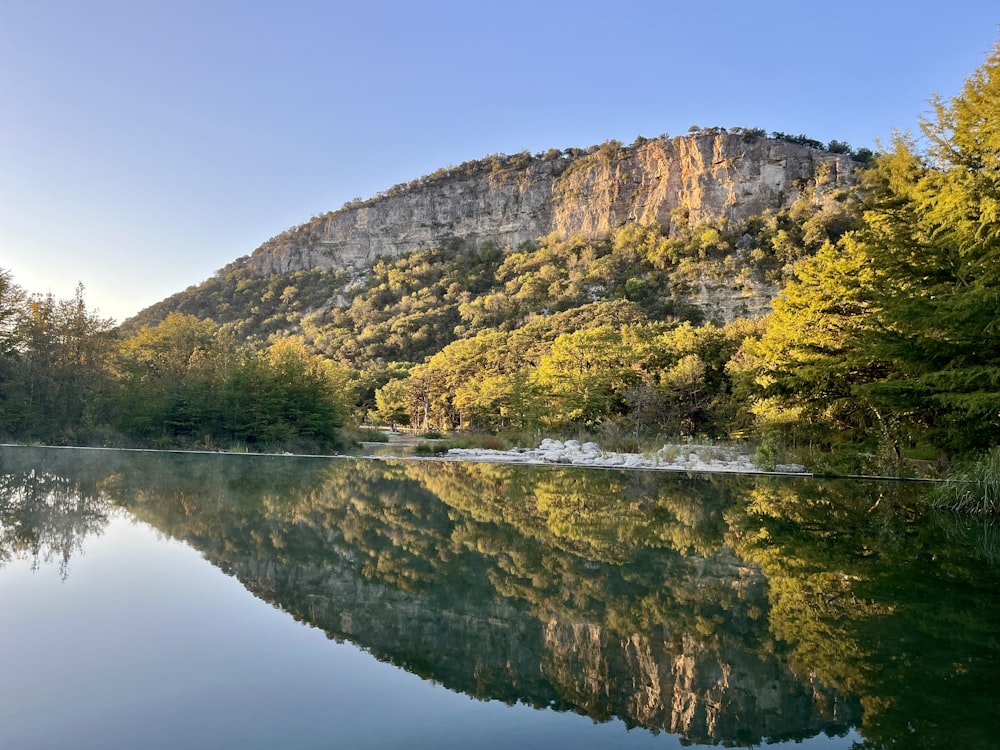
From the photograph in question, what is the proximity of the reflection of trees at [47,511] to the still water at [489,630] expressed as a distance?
0.05m

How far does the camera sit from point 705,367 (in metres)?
19.8

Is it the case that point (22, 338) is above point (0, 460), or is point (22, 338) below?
above

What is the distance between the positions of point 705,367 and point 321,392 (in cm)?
1202

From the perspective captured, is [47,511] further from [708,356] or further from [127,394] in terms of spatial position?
[708,356]

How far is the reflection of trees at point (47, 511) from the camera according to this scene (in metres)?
4.75

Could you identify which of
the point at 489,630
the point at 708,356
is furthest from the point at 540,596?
the point at 708,356

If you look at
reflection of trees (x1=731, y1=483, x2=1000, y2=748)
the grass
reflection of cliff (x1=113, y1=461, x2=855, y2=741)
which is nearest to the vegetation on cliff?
the grass

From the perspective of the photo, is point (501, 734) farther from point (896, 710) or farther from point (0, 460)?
point (0, 460)

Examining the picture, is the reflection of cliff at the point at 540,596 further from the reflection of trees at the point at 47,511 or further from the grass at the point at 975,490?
the grass at the point at 975,490

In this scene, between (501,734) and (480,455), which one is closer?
(501,734)

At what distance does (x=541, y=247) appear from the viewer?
195 ft

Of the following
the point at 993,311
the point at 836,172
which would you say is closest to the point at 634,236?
the point at 836,172

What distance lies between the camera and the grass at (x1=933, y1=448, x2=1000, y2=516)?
7.54 m

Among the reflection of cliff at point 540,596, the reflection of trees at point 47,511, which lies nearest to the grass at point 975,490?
the reflection of cliff at point 540,596
